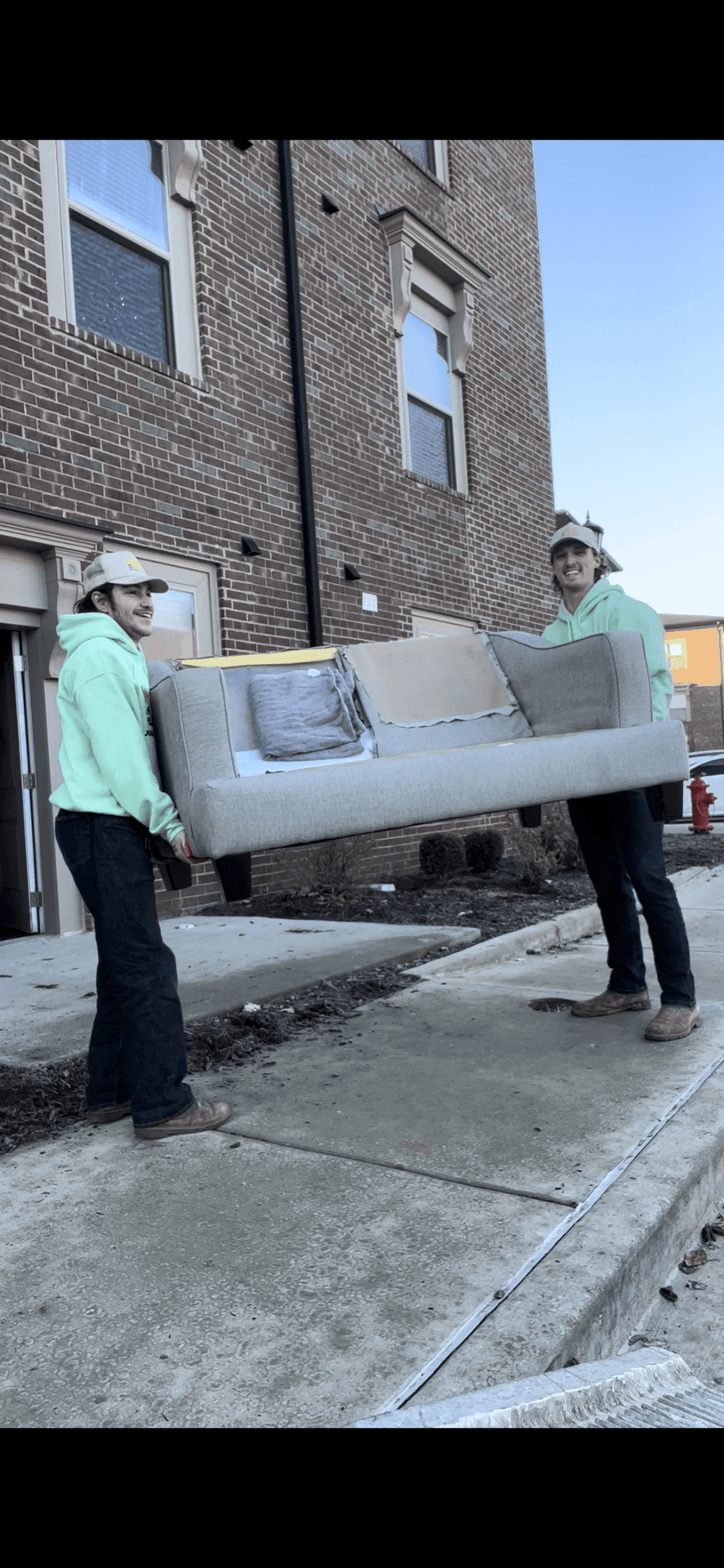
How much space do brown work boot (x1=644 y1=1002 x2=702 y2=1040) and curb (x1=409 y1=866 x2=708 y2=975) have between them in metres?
1.51

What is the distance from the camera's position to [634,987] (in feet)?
14.2

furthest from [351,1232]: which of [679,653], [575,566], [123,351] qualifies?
[679,653]

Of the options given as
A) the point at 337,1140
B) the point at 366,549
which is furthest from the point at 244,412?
the point at 337,1140

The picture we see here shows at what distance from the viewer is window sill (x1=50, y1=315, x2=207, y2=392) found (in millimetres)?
6797

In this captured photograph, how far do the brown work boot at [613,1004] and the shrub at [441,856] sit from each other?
16.4 feet

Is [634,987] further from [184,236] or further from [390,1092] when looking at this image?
[184,236]

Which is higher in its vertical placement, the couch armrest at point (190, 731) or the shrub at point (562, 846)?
the couch armrest at point (190, 731)

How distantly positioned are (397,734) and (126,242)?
5095 millimetres

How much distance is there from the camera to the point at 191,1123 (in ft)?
9.95

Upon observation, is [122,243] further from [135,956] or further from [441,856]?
[135,956]

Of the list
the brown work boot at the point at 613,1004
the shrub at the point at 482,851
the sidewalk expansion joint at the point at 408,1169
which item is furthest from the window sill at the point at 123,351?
the sidewalk expansion joint at the point at 408,1169

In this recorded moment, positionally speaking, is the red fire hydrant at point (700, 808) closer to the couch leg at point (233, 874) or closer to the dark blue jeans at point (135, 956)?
the couch leg at point (233, 874)

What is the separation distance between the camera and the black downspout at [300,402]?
8.86 m
